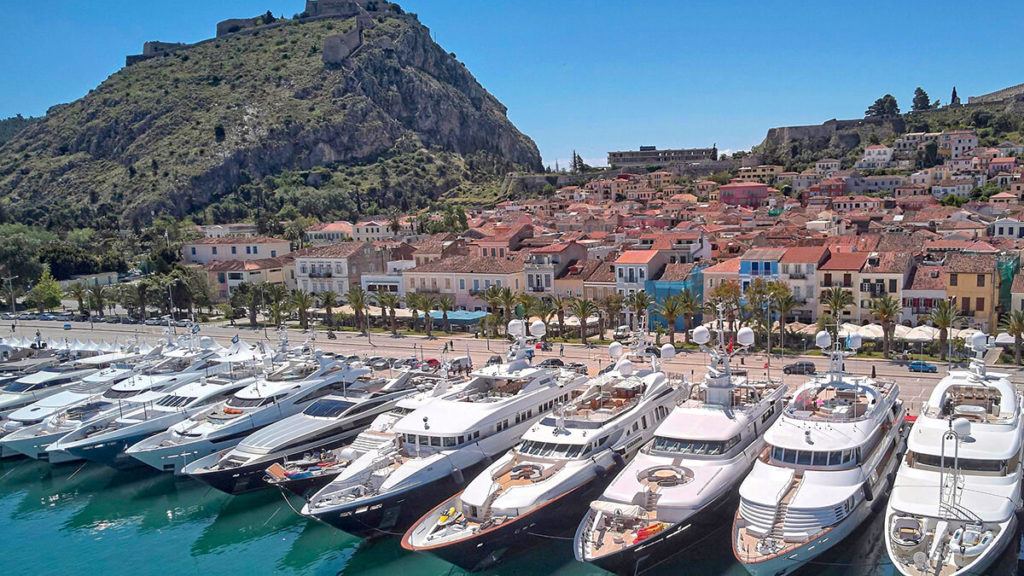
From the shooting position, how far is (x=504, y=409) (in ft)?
108

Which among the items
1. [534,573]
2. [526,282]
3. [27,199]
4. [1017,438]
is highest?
[27,199]

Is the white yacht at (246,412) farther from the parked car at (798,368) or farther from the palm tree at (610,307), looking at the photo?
the palm tree at (610,307)

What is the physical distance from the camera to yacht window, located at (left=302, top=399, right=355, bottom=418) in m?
36.9

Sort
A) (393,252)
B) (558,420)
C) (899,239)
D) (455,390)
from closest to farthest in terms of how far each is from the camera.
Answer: (558,420) < (455,390) < (899,239) < (393,252)

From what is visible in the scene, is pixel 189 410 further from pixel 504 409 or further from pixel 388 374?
pixel 504 409

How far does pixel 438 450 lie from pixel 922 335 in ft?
115

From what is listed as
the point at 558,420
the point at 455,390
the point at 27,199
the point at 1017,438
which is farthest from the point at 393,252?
the point at 27,199

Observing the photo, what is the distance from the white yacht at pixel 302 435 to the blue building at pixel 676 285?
29.2 metres

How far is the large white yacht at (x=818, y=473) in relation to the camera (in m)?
23.1

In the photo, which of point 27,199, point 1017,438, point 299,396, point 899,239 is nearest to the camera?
point 1017,438

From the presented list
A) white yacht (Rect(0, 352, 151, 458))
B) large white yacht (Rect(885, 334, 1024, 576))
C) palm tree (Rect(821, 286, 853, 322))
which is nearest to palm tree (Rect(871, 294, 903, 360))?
palm tree (Rect(821, 286, 853, 322))

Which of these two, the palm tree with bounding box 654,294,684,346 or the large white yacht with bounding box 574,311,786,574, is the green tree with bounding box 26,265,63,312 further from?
the large white yacht with bounding box 574,311,786,574

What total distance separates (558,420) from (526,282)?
146ft

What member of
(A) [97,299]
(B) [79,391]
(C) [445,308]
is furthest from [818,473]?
(A) [97,299]
